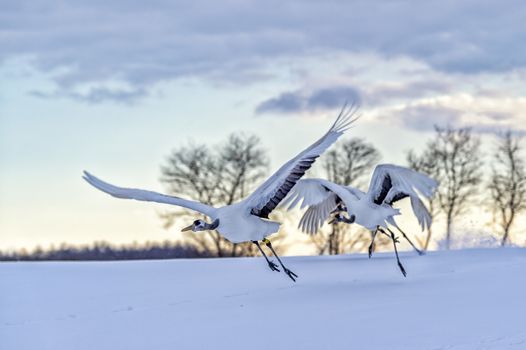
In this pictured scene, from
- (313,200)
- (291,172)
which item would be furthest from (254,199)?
(313,200)

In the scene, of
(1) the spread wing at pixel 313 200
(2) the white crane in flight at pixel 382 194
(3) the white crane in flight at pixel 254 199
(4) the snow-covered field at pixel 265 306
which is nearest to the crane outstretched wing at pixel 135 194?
(3) the white crane in flight at pixel 254 199

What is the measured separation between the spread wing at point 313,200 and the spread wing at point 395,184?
0.53m

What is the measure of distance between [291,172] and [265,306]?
225 cm

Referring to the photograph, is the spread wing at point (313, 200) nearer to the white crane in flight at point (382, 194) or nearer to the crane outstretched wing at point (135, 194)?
the white crane in flight at point (382, 194)

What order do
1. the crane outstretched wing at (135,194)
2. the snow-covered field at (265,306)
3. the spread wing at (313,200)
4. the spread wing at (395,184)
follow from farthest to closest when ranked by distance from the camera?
the spread wing at (313,200) < the spread wing at (395,184) < the crane outstretched wing at (135,194) < the snow-covered field at (265,306)

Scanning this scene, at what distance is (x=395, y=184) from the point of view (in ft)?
52.9

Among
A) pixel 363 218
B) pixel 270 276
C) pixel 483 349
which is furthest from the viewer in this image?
pixel 270 276

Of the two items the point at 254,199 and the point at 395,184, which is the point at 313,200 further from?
the point at 254,199

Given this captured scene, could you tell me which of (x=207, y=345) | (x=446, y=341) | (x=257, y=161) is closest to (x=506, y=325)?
(x=446, y=341)

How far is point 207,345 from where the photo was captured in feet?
38.1

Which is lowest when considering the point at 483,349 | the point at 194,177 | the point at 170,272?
the point at 483,349

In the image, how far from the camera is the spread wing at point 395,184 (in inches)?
624

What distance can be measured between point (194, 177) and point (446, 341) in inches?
1121

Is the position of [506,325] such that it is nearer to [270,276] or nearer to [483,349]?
[483,349]
